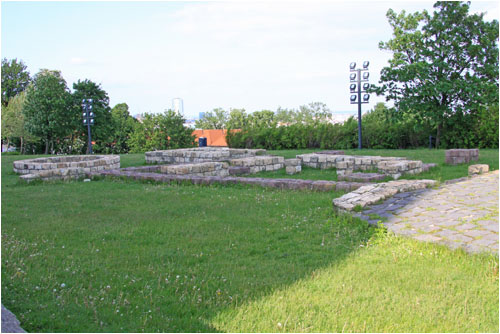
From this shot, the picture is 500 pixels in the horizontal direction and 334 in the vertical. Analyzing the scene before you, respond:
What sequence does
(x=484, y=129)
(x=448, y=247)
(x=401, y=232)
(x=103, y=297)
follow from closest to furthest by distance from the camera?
(x=103, y=297), (x=448, y=247), (x=401, y=232), (x=484, y=129)

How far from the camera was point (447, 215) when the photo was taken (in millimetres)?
5672

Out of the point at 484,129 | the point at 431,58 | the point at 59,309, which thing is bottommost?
the point at 59,309

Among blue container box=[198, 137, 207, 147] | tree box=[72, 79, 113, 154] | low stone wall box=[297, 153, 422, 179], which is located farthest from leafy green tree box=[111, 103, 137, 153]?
low stone wall box=[297, 153, 422, 179]

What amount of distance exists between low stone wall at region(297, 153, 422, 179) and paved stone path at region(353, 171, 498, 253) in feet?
9.66

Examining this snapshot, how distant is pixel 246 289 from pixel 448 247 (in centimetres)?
216

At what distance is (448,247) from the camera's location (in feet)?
14.6

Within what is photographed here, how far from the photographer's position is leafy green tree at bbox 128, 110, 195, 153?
24578mm

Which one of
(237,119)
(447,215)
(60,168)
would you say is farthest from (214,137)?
(447,215)

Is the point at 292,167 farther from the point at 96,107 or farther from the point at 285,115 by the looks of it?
the point at 285,115

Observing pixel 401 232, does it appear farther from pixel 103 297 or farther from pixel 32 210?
pixel 32 210

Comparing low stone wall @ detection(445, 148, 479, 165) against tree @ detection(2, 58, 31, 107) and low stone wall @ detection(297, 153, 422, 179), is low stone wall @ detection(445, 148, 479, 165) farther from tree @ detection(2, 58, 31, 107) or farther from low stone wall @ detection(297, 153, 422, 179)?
tree @ detection(2, 58, 31, 107)

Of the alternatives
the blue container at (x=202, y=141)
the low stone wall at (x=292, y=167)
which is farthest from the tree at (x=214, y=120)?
the low stone wall at (x=292, y=167)

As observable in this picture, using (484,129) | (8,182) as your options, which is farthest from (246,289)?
(484,129)

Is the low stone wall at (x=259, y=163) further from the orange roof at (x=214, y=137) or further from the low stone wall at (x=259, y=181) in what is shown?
the orange roof at (x=214, y=137)
